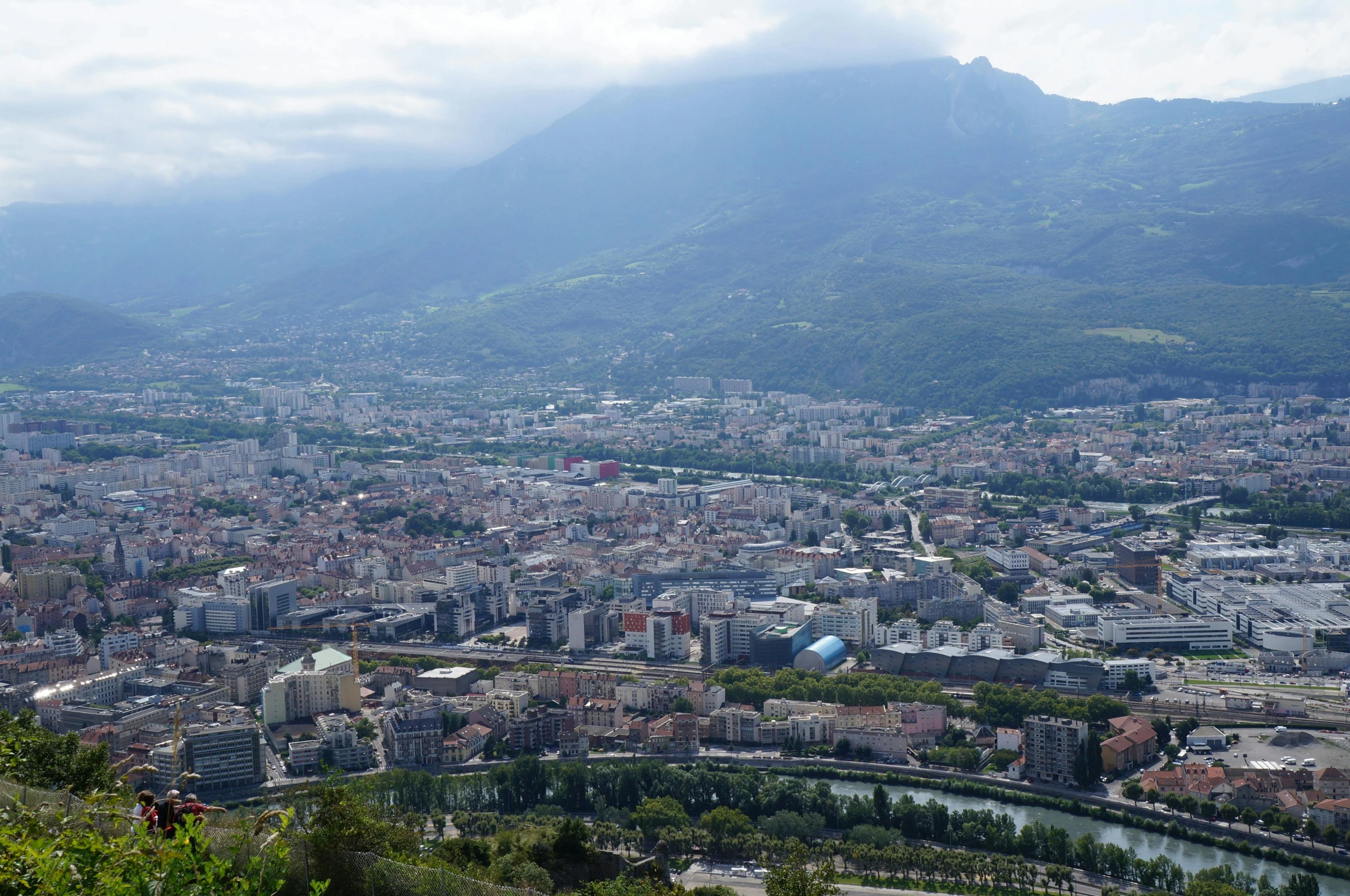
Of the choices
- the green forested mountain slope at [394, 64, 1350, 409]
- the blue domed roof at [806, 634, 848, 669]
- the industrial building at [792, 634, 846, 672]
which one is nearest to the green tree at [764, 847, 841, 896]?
the industrial building at [792, 634, 846, 672]

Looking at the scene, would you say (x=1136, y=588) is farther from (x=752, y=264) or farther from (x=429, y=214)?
(x=429, y=214)

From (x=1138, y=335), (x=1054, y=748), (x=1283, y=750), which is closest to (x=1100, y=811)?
(x=1054, y=748)

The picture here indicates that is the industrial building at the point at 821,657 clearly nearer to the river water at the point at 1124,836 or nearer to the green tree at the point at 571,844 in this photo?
the river water at the point at 1124,836

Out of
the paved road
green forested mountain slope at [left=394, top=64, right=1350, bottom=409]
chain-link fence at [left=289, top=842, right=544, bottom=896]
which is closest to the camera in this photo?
chain-link fence at [left=289, top=842, right=544, bottom=896]

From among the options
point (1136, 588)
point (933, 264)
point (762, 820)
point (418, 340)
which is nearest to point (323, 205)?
point (418, 340)

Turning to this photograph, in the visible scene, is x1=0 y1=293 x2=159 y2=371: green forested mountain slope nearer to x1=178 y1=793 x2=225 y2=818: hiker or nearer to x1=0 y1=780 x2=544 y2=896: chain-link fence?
x1=0 y1=780 x2=544 y2=896: chain-link fence
